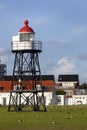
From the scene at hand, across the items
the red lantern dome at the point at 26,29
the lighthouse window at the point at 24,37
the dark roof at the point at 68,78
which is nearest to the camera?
the red lantern dome at the point at 26,29

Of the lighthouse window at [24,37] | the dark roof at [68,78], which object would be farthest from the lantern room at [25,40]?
the dark roof at [68,78]

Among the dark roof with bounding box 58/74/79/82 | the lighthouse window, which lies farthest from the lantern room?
the dark roof with bounding box 58/74/79/82

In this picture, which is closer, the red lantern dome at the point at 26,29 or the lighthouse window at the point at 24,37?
the red lantern dome at the point at 26,29

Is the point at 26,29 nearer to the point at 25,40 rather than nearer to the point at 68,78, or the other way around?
the point at 25,40

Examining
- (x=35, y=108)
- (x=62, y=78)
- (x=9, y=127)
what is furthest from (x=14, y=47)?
(x=62, y=78)

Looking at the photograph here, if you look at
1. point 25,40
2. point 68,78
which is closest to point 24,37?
point 25,40

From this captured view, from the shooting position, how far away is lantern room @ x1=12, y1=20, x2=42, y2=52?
6025 cm

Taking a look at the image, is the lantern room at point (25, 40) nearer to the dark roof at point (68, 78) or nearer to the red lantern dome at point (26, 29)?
the red lantern dome at point (26, 29)

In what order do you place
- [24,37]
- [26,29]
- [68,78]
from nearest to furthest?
[26,29] → [24,37] → [68,78]

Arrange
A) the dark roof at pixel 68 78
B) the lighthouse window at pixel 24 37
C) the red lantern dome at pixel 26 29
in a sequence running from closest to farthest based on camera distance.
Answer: the red lantern dome at pixel 26 29 → the lighthouse window at pixel 24 37 → the dark roof at pixel 68 78

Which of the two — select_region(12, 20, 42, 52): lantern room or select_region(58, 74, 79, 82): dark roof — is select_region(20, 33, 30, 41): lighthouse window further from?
select_region(58, 74, 79, 82): dark roof

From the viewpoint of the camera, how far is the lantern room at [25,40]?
60250 mm

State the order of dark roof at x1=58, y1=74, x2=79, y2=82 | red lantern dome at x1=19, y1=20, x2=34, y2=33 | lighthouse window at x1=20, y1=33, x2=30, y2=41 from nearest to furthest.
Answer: red lantern dome at x1=19, y1=20, x2=34, y2=33
lighthouse window at x1=20, y1=33, x2=30, y2=41
dark roof at x1=58, y1=74, x2=79, y2=82

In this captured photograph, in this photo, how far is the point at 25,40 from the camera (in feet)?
200
